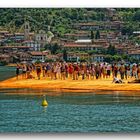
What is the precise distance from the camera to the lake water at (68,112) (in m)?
11.7

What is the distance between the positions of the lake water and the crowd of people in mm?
230

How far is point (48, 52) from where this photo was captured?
40.6ft

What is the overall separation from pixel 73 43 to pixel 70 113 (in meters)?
0.97

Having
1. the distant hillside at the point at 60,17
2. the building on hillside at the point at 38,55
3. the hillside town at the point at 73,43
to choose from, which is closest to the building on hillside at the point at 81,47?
the hillside town at the point at 73,43

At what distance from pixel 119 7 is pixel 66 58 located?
1039 millimetres

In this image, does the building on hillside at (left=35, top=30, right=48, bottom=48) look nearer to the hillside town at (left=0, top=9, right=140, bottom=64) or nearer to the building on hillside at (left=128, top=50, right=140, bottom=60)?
the hillside town at (left=0, top=9, right=140, bottom=64)

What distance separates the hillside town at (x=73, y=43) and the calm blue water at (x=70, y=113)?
49cm

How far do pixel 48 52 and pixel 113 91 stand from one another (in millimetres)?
1012

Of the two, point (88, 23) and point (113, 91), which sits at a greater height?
point (88, 23)

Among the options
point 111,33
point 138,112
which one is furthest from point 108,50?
point 138,112

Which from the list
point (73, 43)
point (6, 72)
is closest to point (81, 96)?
point (73, 43)

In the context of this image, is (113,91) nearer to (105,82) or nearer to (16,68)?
(105,82)

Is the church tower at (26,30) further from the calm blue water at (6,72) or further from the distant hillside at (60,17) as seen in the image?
the calm blue water at (6,72)

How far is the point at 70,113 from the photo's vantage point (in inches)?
473
